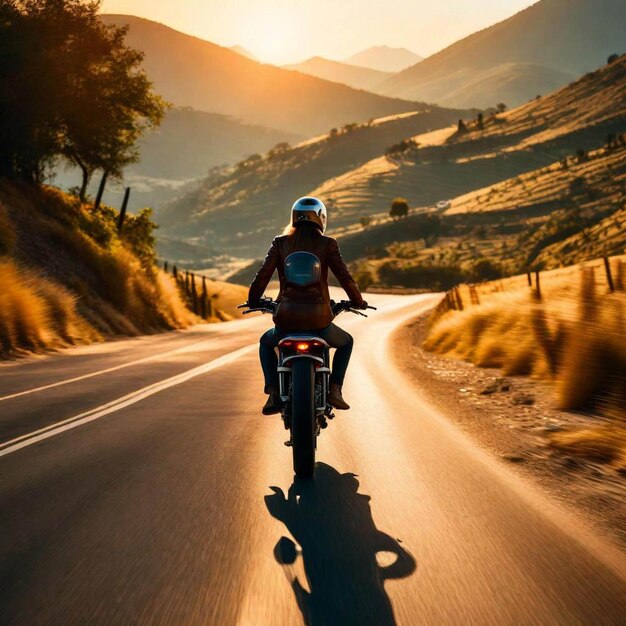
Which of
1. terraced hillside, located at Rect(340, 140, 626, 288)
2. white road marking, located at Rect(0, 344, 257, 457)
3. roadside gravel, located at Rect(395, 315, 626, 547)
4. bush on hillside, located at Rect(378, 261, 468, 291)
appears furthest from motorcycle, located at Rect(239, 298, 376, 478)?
bush on hillside, located at Rect(378, 261, 468, 291)

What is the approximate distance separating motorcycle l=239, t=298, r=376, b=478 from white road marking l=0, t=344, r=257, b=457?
248cm

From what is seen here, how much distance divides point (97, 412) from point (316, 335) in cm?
358

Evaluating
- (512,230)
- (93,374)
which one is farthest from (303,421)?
(512,230)

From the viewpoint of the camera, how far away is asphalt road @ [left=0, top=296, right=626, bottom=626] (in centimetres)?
322

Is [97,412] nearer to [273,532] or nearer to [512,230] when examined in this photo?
[273,532]

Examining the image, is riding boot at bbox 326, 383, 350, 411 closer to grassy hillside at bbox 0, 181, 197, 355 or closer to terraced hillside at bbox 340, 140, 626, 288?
grassy hillside at bbox 0, 181, 197, 355

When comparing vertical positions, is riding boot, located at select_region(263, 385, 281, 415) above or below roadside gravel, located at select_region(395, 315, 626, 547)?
above

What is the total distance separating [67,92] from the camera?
29.1 meters

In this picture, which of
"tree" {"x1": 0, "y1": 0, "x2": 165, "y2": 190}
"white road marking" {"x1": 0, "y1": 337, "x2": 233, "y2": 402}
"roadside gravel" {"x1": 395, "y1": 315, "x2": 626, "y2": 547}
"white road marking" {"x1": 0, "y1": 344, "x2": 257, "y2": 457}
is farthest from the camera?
"tree" {"x1": 0, "y1": 0, "x2": 165, "y2": 190}

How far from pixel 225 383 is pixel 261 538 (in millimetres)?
7924

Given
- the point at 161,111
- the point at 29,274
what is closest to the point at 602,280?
the point at 29,274

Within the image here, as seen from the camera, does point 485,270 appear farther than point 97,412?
Yes

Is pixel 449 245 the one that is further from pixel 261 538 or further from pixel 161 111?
pixel 261 538

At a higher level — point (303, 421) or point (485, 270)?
point (303, 421)
